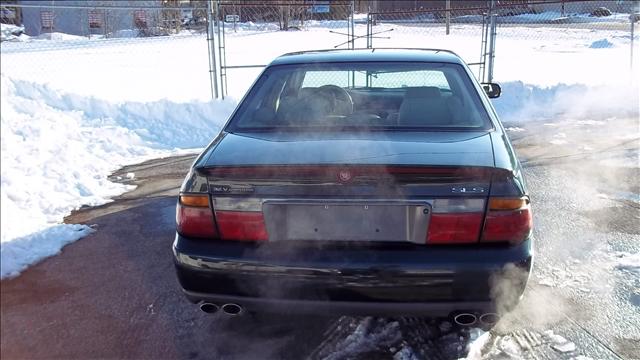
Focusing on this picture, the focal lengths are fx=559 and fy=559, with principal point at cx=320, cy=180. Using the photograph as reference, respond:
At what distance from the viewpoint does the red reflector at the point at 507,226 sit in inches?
94.6

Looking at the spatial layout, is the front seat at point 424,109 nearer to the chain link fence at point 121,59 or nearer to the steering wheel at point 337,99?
the steering wheel at point 337,99

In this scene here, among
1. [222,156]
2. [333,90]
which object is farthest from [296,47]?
[222,156]

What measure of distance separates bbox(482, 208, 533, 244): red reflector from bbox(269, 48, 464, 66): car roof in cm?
148

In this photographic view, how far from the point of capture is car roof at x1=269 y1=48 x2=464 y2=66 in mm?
3633

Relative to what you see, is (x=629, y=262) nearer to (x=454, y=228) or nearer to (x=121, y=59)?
(x=454, y=228)

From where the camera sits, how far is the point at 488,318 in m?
2.51

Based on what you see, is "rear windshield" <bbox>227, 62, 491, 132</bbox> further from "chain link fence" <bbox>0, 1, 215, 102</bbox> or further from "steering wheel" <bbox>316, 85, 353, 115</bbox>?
"chain link fence" <bbox>0, 1, 215, 102</bbox>

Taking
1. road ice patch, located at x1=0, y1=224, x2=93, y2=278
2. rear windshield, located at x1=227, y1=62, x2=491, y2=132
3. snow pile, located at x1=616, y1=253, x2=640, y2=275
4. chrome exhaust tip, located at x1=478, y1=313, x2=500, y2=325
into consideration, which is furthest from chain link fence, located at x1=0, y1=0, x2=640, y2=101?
chrome exhaust tip, located at x1=478, y1=313, x2=500, y2=325

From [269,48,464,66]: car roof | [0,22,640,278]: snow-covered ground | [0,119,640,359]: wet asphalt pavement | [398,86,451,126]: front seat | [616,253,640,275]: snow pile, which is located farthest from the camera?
[0,22,640,278]: snow-covered ground

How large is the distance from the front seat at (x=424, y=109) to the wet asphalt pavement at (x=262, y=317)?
1.09 metres

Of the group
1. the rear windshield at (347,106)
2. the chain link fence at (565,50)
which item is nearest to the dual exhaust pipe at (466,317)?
the rear windshield at (347,106)

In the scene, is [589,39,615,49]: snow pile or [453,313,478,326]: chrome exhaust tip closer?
[453,313,478,326]: chrome exhaust tip

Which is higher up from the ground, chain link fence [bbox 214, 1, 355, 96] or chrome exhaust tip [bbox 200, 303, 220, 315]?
chain link fence [bbox 214, 1, 355, 96]

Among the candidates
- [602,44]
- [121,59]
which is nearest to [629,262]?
[121,59]
